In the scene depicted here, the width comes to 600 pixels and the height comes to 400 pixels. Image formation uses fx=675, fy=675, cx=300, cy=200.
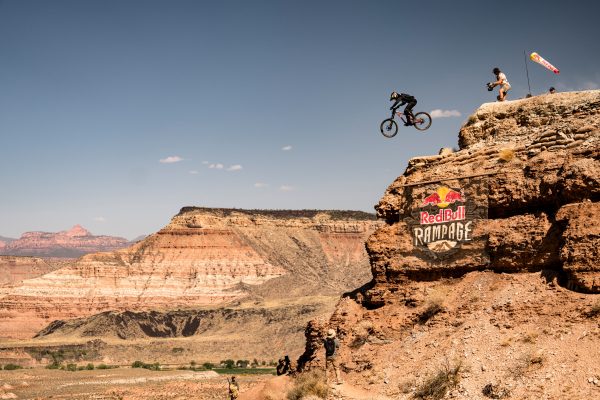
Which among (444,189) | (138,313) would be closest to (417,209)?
(444,189)

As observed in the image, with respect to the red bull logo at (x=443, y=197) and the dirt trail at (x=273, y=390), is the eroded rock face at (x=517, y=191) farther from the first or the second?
the dirt trail at (x=273, y=390)

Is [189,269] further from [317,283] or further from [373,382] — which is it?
[373,382]

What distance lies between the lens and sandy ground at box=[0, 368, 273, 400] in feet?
135

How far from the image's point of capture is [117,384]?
5012 centimetres

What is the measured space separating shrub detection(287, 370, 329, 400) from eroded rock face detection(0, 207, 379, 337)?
7548cm

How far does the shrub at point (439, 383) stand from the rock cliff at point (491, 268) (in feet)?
0.19

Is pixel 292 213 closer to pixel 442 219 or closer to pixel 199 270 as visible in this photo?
pixel 199 270

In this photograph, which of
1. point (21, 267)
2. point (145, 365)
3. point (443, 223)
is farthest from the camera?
point (21, 267)

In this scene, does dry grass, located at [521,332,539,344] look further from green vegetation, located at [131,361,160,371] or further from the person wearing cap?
green vegetation, located at [131,361,160,371]

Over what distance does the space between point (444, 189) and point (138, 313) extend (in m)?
73.6

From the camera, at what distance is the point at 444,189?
58.5 ft

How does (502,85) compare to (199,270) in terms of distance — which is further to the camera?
(199,270)

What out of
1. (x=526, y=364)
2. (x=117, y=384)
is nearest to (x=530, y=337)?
(x=526, y=364)

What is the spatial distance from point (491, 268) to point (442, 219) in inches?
77.1
